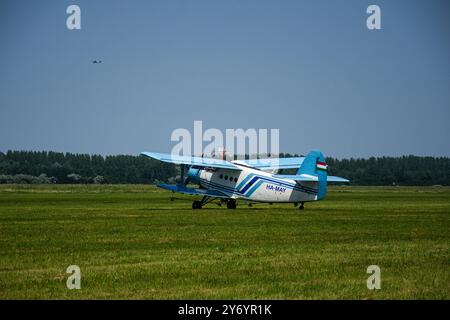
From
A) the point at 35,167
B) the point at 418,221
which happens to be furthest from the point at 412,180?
the point at 418,221

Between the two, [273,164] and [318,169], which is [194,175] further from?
[318,169]

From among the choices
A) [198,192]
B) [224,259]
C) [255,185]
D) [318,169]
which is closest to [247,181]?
[255,185]

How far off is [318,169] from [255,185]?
12.6 feet

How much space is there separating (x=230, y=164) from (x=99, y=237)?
75.2ft

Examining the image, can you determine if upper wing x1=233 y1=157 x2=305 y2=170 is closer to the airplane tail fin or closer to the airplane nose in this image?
the airplane nose

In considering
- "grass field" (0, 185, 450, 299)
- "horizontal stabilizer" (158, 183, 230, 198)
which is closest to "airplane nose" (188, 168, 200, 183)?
"horizontal stabilizer" (158, 183, 230, 198)

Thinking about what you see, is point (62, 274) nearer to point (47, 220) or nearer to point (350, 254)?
point (350, 254)

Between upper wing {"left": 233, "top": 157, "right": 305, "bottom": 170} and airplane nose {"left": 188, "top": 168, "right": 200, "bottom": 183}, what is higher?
upper wing {"left": 233, "top": 157, "right": 305, "bottom": 170}

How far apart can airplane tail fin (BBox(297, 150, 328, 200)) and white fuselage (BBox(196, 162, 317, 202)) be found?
338 mm

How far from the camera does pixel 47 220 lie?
31234mm

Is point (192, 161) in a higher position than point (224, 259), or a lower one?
higher

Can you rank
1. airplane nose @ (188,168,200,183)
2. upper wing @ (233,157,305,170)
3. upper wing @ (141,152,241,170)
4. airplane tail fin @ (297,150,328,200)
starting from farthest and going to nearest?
upper wing @ (233,157,305,170) → airplane nose @ (188,168,200,183) → upper wing @ (141,152,241,170) → airplane tail fin @ (297,150,328,200)

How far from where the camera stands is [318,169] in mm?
42875

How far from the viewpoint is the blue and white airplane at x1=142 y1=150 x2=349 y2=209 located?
42500 mm
